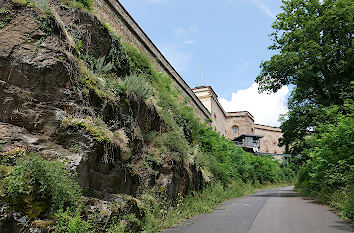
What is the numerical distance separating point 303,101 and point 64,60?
1800 centimetres

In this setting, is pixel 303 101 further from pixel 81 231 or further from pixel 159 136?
pixel 81 231

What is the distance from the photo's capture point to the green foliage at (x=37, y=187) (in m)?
3.68

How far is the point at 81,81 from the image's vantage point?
604 cm

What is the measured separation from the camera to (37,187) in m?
3.89

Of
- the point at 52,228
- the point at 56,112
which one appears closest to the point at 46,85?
the point at 56,112

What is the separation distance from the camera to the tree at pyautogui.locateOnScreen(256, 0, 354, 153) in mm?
16500

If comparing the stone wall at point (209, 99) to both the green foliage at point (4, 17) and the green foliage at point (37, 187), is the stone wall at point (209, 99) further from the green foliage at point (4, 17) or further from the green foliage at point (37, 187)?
the green foliage at point (37, 187)

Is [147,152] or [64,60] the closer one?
[64,60]

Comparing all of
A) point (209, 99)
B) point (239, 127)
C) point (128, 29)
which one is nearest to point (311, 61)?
point (128, 29)

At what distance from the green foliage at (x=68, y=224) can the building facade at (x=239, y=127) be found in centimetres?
3324

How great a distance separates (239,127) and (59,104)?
5387 centimetres

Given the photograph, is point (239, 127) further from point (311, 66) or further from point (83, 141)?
point (83, 141)

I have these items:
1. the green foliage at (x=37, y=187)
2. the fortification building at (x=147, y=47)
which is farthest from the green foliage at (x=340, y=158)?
the fortification building at (x=147, y=47)

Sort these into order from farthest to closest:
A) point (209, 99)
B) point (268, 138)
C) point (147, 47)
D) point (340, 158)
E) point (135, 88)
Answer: point (268, 138), point (209, 99), point (147, 47), point (340, 158), point (135, 88)
